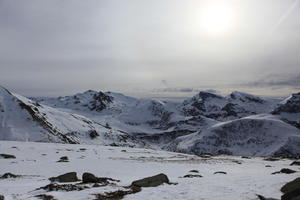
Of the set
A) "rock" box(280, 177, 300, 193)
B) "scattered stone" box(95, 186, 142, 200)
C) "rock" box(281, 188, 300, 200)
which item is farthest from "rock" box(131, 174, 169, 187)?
"rock" box(281, 188, 300, 200)

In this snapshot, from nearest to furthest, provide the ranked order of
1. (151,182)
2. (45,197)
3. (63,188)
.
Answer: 1. (45,197)
2. (63,188)
3. (151,182)

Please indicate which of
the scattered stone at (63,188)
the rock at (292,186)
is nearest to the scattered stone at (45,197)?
the scattered stone at (63,188)

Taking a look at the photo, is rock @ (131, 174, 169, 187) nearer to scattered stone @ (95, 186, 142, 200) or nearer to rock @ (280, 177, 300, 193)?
scattered stone @ (95, 186, 142, 200)

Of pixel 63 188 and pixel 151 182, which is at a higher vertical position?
pixel 151 182

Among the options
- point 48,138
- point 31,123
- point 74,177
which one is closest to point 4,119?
point 31,123

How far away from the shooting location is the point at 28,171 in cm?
3778

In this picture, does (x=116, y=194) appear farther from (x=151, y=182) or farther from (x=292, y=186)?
(x=292, y=186)

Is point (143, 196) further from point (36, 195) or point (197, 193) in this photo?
point (36, 195)

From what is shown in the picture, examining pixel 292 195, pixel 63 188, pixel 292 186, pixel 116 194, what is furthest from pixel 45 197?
pixel 292 186

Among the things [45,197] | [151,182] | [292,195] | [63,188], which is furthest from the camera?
[151,182]

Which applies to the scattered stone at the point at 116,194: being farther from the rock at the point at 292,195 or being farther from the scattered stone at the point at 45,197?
the rock at the point at 292,195

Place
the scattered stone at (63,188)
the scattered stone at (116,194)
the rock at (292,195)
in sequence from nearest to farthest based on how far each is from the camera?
the rock at (292,195) < the scattered stone at (116,194) < the scattered stone at (63,188)

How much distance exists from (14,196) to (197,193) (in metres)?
12.1

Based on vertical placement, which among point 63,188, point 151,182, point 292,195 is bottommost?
point 63,188
